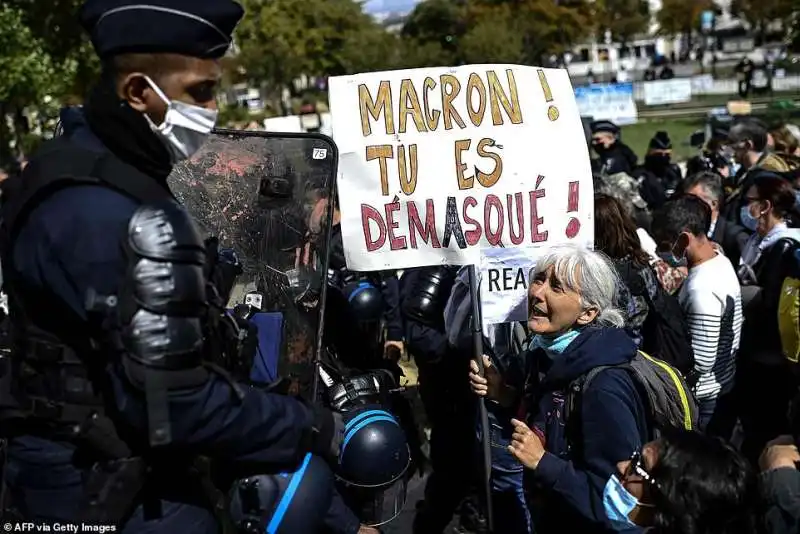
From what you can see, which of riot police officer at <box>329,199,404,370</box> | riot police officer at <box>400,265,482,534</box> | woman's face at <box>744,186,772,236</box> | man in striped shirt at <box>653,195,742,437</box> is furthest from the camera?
woman's face at <box>744,186,772,236</box>

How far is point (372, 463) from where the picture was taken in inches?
126

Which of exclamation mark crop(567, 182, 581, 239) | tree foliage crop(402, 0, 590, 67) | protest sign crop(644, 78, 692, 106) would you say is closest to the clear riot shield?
exclamation mark crop(567, 182, 581, 239)

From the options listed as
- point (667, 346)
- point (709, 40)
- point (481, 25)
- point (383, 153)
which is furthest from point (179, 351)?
point (709, 40)

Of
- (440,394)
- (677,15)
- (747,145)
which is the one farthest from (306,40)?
(440,394)

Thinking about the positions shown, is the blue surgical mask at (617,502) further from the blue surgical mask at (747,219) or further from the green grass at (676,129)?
the green grass at (676,129)

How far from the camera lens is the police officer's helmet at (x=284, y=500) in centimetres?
253

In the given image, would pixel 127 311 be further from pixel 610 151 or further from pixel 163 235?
pixel 610 151

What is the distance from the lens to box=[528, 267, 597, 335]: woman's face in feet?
10.3

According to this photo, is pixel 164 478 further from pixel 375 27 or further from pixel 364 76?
pixel 375 27

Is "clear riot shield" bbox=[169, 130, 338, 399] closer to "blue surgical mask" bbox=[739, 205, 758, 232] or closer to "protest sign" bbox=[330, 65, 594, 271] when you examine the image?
"protest sign" bbox=[330, 65, 594, 271]

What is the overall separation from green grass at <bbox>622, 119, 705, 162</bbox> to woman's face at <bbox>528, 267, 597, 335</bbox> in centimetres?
1826

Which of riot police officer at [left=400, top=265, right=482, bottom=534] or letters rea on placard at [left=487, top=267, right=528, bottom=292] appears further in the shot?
riot police officer at [left=400, top=265, right=482, bottom=534]

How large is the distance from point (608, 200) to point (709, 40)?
79.5 meters

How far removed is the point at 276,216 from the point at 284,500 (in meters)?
0.95
